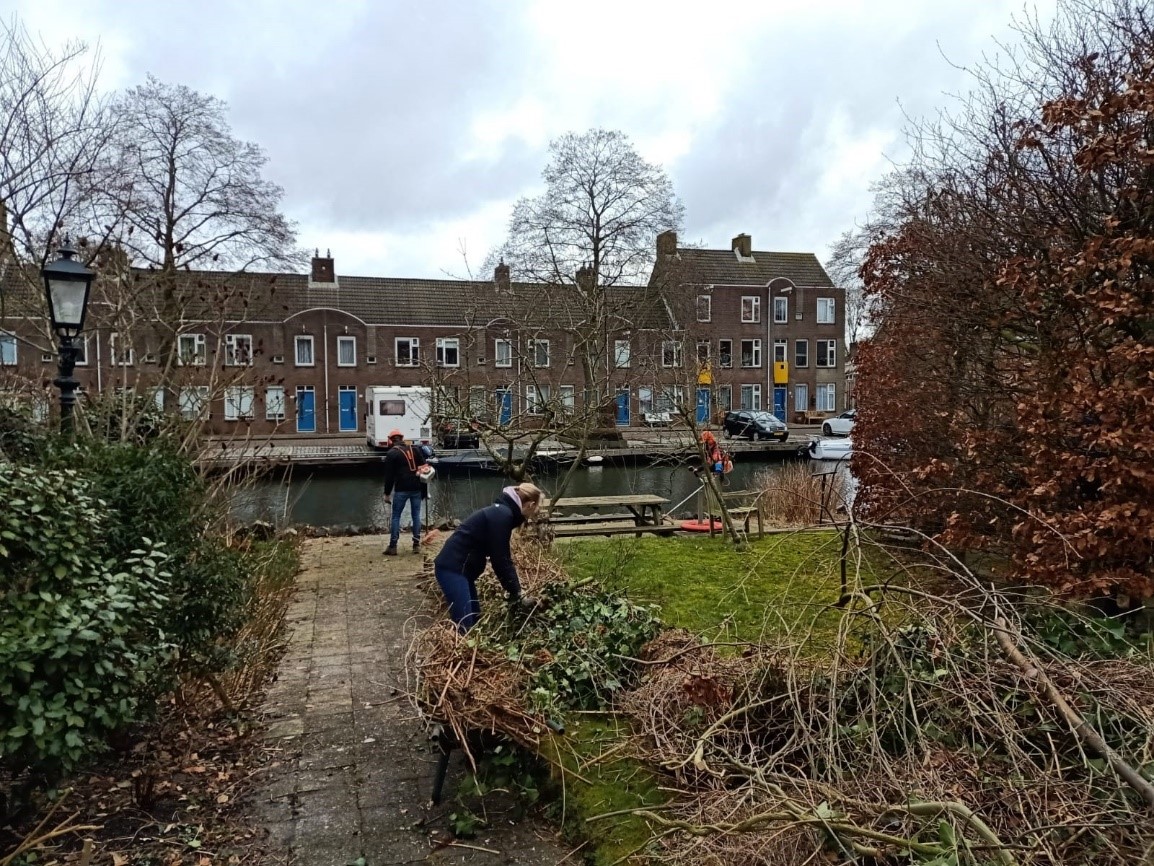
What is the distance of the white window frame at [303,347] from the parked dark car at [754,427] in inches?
885

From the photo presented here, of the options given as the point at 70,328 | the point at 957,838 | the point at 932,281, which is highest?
the point at 932,281

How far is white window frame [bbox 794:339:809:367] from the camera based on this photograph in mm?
51562

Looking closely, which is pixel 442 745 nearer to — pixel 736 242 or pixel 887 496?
pixel 887 496

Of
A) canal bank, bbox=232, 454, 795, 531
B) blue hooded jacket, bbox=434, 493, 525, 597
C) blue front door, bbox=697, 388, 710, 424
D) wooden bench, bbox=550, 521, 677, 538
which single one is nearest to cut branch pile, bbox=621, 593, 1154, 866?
blue hooded jacket, bbox=434, 493, 525, 597

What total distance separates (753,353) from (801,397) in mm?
4443

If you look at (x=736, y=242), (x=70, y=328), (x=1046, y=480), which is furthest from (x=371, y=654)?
(x=736, y=242)

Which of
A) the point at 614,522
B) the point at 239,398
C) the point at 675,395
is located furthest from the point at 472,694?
the point at 614,522

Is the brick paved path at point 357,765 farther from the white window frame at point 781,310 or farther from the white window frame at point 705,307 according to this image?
the white window frame at point 781,310

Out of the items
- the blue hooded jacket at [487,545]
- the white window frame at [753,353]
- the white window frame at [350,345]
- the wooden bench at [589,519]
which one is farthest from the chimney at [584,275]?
the blue hooded jacket at [487,545]

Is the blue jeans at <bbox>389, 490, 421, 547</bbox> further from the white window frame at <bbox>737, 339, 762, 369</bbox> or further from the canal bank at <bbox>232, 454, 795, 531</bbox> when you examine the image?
the white window frame at <bbox>737, 339, 762, 369</bbox>

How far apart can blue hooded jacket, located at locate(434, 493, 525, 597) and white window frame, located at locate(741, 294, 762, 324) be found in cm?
4742

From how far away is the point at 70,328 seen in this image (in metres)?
7.27

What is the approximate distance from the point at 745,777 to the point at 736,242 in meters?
52.1

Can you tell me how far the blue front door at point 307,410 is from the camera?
43.0 m
